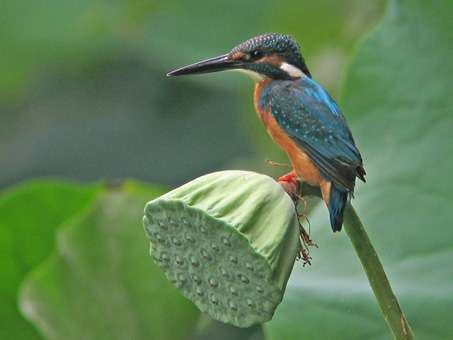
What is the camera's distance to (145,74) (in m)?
4.12

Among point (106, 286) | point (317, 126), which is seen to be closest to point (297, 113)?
point (317, 126)

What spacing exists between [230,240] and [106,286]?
2.83 ft

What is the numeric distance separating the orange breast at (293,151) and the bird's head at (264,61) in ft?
0.13

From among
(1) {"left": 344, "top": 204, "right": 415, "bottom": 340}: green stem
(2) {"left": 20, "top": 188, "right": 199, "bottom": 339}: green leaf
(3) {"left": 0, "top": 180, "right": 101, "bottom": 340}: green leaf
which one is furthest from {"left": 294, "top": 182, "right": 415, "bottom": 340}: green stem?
(3) {"left": 0, "top": 180, "right": 101, "bottom": 340}: green leaf

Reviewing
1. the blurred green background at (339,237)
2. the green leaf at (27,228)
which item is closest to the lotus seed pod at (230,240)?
the blurred green background at (339,237)

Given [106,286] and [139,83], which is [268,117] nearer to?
[106,286]

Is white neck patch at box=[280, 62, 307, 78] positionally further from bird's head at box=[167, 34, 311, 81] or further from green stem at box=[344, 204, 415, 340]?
green stem at box=[344, 204, 415, 340]

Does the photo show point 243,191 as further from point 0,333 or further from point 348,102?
point 0,333

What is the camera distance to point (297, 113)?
1.22 m

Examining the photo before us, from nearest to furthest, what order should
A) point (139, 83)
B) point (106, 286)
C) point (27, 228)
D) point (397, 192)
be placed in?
1. point (397, 192)
2. point (106, 286)
3. point (27, 228)
4. point (139, 83)

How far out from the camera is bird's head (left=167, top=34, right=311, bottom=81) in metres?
1.21

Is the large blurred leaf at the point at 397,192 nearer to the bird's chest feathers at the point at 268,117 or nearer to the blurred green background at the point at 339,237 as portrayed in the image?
the blurred green background at the point at 339,237

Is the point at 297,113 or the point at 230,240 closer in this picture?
the point at 230,240

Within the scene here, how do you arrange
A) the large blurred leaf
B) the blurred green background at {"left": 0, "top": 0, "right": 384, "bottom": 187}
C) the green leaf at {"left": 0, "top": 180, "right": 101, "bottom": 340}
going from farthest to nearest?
the blurred green background at {"left": 0, "top": 0, "right": 384, "bottom": 187} → the green leaf at {"left": 0, "top": 180, "right": 101, "bottom": 340} → the large blurred leaf
